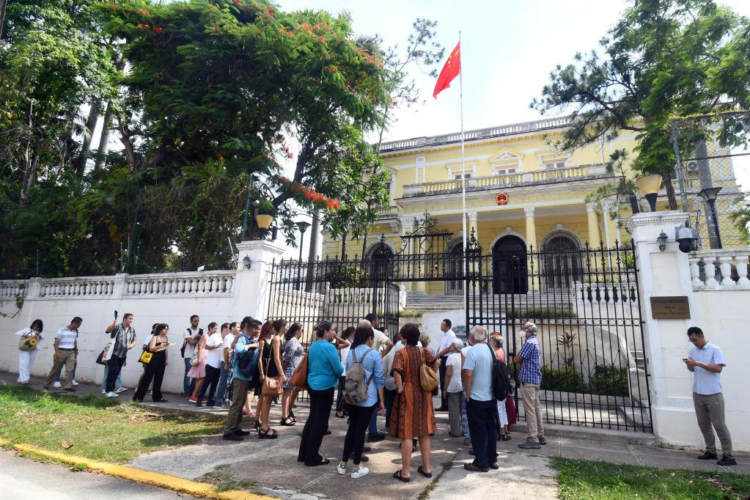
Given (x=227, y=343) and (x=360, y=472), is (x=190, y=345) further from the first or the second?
(x=360, y=472)

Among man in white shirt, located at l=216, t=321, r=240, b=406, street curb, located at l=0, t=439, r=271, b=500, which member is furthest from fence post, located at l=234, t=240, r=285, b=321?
street curb, located at l=0, t=439, r=271, b=500

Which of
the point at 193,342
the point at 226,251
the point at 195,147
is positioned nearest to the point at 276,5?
the point at 195,147

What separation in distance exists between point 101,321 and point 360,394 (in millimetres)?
8934

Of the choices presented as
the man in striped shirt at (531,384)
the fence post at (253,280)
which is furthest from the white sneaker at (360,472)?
the fence post at (253,280)

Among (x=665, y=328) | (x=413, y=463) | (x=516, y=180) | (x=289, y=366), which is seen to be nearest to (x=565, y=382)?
(x=665, y=328)

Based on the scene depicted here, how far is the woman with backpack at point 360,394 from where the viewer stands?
4.42 metres

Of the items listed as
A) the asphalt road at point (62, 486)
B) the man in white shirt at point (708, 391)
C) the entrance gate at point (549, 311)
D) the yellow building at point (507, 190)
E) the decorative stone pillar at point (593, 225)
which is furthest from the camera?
the yellow building at point (507, 190)

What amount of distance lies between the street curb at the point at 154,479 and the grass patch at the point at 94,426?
0.15 meters

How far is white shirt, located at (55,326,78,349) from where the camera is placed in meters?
8.89

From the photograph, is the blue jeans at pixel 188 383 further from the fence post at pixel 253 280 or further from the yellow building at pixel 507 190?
the yellow building at pixel 507 190

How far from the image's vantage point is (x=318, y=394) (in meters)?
4.73

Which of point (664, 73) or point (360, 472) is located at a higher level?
point (664, 73)

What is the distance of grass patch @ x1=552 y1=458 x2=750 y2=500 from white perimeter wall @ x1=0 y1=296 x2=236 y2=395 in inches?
271

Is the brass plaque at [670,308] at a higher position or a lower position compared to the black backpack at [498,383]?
higher
